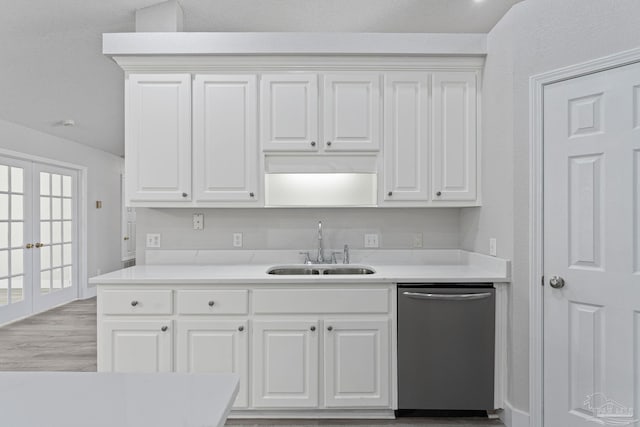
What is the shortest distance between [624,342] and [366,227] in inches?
66.6

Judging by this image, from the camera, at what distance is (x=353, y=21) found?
319cm

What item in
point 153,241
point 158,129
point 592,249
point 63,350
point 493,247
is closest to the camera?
point 592,249

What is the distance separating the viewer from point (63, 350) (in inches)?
145

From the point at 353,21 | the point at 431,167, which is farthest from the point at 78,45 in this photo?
the point at 431,167

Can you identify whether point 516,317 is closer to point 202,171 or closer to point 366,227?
point 366,227

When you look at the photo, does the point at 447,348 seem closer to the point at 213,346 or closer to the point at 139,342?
the point at 213,346

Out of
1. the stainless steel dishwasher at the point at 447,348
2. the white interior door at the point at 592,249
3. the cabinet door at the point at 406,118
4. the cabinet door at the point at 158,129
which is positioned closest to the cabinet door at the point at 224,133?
the cabinet door at the point at 158,129

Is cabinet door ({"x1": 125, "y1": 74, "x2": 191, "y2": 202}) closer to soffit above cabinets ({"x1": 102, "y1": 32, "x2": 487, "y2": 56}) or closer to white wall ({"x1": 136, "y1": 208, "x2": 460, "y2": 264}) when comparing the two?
soffit above cabinets ({"x1": 102, "y1": 32, "x2": 487, "y2": 56})

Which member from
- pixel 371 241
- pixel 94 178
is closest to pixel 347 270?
pixel 371 241

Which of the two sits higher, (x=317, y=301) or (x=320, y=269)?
(x=320, y=269)

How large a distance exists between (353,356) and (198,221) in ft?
5.02

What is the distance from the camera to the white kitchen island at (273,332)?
2.33 meters

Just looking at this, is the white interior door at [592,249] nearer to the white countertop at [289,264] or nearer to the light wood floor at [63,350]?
the white countertop at [289,264]

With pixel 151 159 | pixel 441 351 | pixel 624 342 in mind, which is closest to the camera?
pixel 624 342
